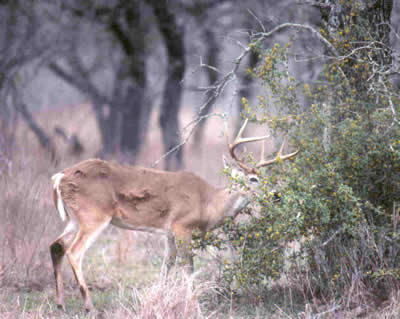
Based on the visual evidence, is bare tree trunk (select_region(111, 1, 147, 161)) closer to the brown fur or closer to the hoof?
the brown fur

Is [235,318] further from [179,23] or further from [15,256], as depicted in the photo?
[179,23]

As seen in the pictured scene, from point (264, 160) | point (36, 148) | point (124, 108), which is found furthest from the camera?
point (124, 108)

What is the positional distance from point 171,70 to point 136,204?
937 centimetres

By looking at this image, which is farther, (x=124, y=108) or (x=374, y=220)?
(x=124, y=108)

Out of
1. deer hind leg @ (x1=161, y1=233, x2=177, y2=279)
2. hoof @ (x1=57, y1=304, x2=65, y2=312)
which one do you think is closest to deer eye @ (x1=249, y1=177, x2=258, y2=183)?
deer hind leg @ (x1=161, y1=233, x2=177, y2=279)

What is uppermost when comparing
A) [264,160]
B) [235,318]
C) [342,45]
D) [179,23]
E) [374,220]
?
[179,23]

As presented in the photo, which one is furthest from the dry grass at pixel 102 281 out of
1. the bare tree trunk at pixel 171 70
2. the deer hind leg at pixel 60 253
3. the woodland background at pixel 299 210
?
the bare tree trunk at pixel 171 70

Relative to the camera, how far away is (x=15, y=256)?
23.3 feet

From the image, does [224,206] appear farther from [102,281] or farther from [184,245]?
[102,281]

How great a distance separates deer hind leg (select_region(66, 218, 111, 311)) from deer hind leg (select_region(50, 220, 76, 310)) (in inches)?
7.7

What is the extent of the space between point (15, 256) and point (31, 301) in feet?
2.46

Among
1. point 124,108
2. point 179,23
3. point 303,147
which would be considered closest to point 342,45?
point 303,147

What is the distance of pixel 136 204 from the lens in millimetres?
7043

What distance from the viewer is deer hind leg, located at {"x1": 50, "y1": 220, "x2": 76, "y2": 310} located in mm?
6430
